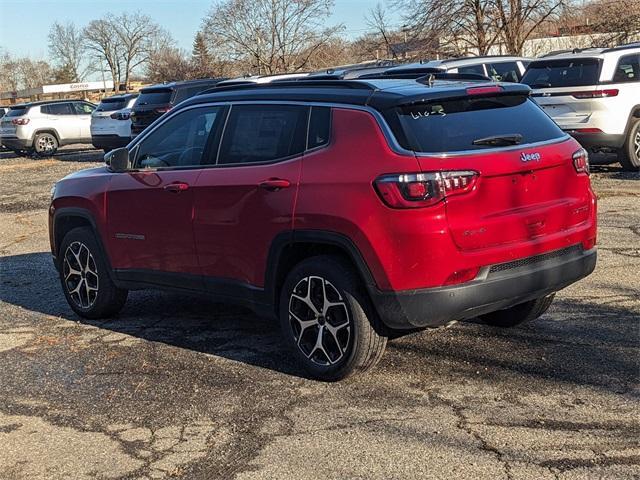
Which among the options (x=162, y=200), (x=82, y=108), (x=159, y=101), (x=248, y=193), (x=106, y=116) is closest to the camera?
(x=248, y=193)

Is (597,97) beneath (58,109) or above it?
beneath

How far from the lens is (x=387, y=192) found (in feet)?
14.5

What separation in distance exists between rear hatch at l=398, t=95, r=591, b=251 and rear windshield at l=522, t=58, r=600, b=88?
7.79 m

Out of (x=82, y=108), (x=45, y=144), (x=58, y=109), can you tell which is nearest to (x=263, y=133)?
(x=45, y=144)

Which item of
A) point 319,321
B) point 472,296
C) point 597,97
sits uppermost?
point 597,97

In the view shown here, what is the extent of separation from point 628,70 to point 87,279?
920 cm

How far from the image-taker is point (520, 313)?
568 cm

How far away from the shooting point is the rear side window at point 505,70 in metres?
15.0

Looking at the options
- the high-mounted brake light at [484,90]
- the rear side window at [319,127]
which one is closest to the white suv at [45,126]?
the rear side window at [319,127]

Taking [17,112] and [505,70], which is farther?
[17,112]

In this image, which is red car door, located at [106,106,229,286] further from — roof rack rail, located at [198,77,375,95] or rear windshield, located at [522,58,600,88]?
rear windshield, located at [522,58,600,88]

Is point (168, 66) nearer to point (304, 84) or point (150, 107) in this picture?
point (150, 107)

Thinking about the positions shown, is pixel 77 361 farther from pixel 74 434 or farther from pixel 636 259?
pixel 636 259

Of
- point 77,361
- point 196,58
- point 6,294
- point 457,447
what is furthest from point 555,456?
point 196,58
